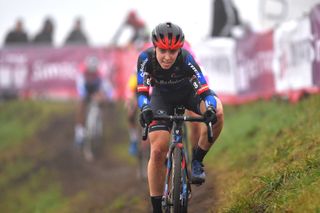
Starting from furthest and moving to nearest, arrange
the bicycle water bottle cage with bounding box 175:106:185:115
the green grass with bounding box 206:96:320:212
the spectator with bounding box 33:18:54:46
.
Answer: the spectator with bounding box 33:18:54:46 → the bicycle water bottle cage with bounding box 175:106:185:115 → the green grass with bounding box 206:96:320:212

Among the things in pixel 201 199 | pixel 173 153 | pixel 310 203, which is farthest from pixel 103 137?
pixel 310 203

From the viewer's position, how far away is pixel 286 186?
246 inches

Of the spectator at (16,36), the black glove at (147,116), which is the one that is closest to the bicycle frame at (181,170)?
the black glove at (147,116)

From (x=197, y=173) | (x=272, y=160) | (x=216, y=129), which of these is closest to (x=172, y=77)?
(x=216, y=129)

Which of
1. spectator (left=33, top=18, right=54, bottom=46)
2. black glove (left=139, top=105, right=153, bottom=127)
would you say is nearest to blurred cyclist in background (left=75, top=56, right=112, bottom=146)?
spectator (left=33, top=18, right=54, bottom=46)

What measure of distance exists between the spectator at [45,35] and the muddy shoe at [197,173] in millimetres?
16629

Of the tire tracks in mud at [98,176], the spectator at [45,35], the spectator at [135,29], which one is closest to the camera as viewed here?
the tire tracks in mud at [98,176]

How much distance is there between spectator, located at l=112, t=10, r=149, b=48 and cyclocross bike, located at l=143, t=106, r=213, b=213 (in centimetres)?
1488

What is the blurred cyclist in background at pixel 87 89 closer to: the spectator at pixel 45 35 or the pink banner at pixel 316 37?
the pink banner at pixel 316 37

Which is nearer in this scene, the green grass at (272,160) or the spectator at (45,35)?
the green grass at (272,160)

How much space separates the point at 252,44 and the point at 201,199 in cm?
816

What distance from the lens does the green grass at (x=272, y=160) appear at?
237 inches

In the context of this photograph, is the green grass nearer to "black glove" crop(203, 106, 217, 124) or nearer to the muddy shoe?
the muddy shoe

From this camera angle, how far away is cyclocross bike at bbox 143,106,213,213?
244 inches
